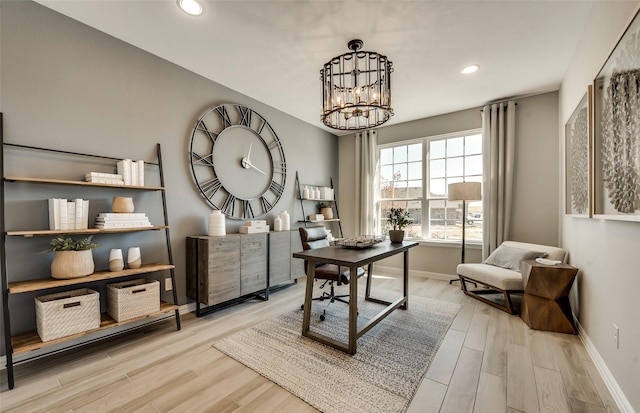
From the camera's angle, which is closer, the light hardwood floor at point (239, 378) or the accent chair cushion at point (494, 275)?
the light hardwood floor at point (239, 378)

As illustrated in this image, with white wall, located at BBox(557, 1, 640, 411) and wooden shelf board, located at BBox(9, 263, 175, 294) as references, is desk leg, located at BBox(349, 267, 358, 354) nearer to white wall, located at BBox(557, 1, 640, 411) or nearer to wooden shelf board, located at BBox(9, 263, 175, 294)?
white wall, located at BBox(557, 1, 640, 411)

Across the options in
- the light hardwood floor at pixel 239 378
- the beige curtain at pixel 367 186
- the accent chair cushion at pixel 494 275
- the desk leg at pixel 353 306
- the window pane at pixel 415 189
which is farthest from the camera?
the beige curtain at pixel 367 186

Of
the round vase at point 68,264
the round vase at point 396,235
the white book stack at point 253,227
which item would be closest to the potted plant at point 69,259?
the round vase at point 68,264

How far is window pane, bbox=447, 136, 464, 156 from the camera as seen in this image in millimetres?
4297

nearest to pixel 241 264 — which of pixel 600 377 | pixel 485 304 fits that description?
pixel 485 304

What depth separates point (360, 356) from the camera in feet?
6.88

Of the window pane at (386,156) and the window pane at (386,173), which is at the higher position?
the window pane at (386,156)

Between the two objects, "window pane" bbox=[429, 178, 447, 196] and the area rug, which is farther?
"window pane" bbox=[429, 178, 447, 196]

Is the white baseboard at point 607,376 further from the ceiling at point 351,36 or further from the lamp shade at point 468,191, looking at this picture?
the ceiling at point 351,36

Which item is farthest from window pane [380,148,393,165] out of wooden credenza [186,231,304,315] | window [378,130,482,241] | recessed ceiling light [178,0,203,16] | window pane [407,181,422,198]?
recessed ceiling light [178,0,203,16]

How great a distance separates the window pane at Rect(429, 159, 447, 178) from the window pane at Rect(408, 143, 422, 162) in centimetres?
25

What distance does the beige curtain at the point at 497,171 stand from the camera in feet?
12.2

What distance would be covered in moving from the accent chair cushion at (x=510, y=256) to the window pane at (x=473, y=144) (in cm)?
151

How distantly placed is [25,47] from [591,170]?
4268 mm
